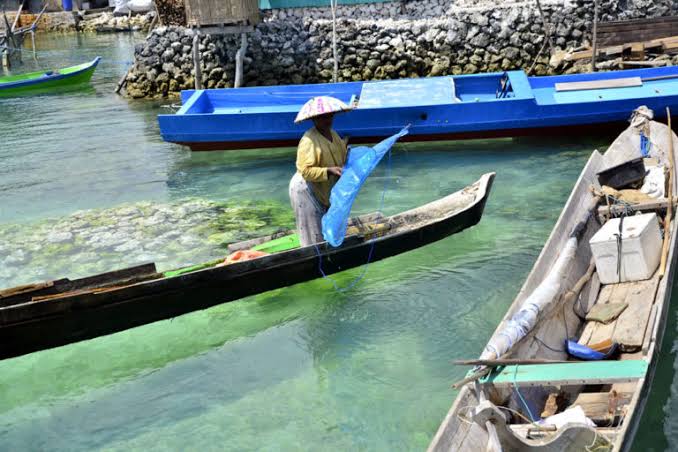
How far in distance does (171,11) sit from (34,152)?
5418mm

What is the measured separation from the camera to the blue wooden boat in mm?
11641

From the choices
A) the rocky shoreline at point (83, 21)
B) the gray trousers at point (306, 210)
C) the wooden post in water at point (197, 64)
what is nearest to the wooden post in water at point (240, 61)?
the wooden post in water at point (197, 64)

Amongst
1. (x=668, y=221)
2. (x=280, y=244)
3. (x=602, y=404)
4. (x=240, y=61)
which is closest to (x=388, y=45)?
(x=240, y=61)

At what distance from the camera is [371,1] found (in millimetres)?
19016

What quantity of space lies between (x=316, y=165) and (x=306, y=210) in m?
0.55

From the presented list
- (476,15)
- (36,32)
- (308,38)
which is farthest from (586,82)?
(36,32)

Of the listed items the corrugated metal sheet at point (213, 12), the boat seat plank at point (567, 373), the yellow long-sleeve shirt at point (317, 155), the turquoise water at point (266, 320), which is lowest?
the turquoise water at point (266, 320)

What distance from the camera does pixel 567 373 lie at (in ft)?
14.8

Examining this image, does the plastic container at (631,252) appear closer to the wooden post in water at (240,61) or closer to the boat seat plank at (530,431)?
the boat seat plank at (530,431)

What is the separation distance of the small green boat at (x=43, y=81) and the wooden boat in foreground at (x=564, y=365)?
18.0 m

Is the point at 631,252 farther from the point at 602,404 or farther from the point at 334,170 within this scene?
the point at 334,170

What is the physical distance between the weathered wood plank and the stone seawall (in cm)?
1067

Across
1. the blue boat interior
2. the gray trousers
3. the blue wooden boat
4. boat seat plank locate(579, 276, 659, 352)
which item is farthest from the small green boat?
boat seat plank locate(579, 276, 659, 352)

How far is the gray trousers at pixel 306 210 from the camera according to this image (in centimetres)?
725
